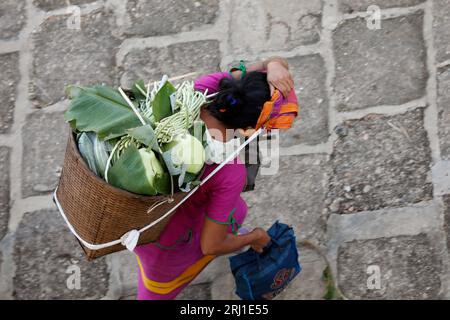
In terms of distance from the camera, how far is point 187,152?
7.01 feet

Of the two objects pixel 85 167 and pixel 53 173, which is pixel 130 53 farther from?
pixel 85 167

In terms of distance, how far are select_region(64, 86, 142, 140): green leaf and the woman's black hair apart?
0.36 meters

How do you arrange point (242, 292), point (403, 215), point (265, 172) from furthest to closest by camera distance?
point (265, 172) → point (403, 215) → point (242, 292)

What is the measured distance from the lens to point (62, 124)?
3898 mm

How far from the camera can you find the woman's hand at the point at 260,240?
2.87m

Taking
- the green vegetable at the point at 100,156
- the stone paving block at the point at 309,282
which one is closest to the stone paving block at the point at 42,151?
the stone paving block at the point at 309,282

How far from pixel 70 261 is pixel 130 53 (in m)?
1.32

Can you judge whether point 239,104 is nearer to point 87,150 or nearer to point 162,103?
point 162,103

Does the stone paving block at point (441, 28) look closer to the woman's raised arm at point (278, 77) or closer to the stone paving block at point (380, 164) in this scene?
the stone paving block at point (380, 164)

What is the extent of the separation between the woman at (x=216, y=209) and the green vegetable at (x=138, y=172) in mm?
286

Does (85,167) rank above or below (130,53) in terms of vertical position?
below

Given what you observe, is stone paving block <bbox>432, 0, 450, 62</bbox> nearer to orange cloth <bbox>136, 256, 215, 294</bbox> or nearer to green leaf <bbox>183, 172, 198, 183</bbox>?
orange cloth <bbox>136, 256, 215, 294</bbox>
